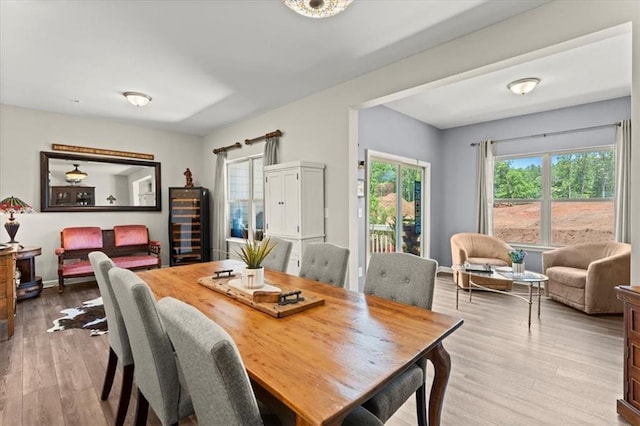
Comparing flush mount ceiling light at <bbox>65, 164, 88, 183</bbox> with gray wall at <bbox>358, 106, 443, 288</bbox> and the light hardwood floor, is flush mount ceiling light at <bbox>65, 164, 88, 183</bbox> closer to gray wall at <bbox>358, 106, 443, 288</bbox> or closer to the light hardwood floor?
the light hardwood floor

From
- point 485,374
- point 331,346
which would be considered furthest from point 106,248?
point 485,374

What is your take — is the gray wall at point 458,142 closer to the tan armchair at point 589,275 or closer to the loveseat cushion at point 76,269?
the tan armchair at point 589,275

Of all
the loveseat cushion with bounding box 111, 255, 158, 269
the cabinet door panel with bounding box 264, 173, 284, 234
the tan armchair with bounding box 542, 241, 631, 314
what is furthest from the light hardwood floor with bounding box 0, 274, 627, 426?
the cabinet door panel with bounding box 264, 173, 284, 234

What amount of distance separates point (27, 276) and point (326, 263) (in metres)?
4.51

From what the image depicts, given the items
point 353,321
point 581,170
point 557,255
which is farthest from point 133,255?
point 581,170

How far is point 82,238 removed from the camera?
4918 millimetres

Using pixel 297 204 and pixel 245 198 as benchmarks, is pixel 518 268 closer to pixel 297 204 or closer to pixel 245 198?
pixel 297 204

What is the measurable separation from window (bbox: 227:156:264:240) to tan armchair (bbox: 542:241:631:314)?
168 inches

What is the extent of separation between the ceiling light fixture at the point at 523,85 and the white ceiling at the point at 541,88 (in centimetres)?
6

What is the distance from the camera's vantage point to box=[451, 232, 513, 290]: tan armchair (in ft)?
15.5

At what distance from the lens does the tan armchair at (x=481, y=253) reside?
4.72m

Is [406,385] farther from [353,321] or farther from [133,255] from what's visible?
[133,255]

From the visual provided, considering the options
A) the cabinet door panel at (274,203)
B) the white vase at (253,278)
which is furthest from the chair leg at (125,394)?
the cabinet door panel at (274,203)

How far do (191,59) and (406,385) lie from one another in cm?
340
